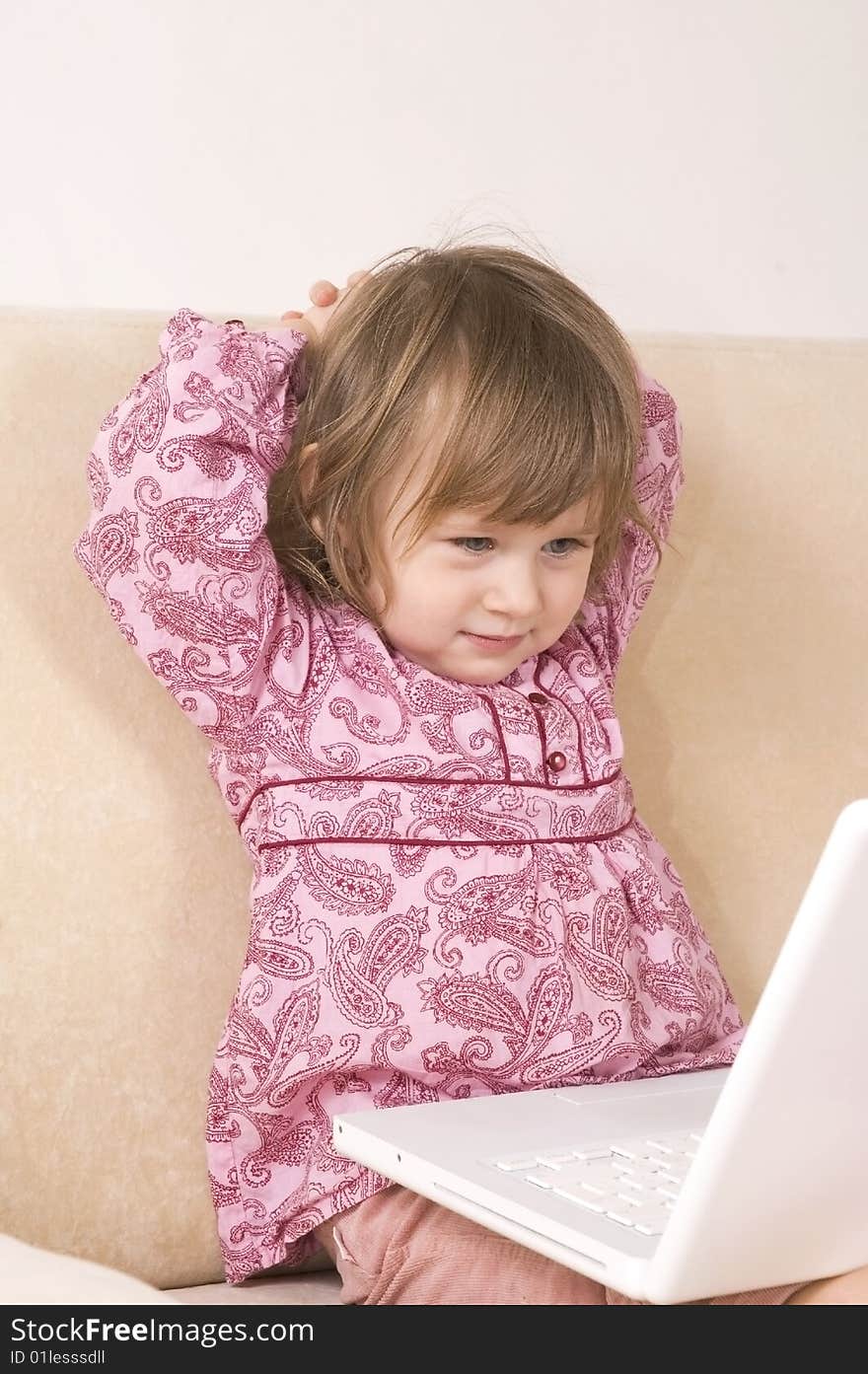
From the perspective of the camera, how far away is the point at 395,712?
3.43 ft

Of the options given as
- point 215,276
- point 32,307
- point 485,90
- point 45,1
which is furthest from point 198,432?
point 485,90

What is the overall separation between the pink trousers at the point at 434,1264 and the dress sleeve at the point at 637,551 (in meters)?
0.44

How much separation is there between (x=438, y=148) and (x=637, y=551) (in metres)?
0.44

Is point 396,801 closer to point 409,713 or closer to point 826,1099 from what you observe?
point 409,713

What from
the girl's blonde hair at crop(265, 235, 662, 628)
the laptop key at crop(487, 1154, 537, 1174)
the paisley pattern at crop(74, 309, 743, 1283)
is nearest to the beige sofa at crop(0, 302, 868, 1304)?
the paisley pattern at crop(74, 309, 743, 1283)

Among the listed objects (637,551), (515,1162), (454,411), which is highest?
(454,411)

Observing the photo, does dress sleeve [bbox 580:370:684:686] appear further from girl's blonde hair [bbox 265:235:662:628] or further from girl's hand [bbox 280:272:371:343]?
girl's hand [bbox 280:272:371:343]

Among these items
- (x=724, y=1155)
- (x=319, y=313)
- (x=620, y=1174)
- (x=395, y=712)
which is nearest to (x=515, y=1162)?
(x=620, y=1174)

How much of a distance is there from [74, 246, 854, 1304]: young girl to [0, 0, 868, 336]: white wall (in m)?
0.24

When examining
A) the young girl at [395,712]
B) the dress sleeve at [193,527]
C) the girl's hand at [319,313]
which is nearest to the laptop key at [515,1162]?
the young girl at [395,712]

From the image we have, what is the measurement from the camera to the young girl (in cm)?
98

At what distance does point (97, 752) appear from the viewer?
1053 mm

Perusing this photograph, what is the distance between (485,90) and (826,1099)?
1061 mm

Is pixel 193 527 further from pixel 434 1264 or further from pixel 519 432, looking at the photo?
pixel 434 1264
